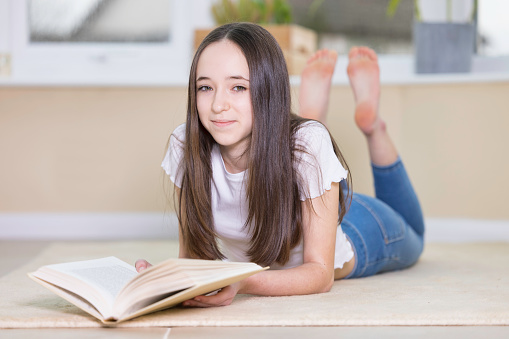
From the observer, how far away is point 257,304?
1.25m

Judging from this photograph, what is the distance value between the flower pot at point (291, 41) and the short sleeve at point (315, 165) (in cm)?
131

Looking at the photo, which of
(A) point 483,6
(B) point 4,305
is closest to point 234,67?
(B) point 4,305

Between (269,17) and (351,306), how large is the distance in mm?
1810

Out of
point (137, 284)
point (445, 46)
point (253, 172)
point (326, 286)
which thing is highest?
point (445, 46)

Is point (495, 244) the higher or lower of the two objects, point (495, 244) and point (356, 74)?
the lower


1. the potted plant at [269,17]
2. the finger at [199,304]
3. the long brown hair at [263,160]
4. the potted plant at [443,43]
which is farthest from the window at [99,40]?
the finger at [199,304]

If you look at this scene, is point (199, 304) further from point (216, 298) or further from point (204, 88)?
point (204, 88)

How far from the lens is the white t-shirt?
1.35 m

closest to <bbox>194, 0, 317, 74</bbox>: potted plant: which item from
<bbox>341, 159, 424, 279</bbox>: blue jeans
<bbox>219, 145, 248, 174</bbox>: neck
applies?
<bbox>341, 159, 424, 279</bbox>: blue jeans

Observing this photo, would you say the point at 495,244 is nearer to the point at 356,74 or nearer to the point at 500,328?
the point at 356,74

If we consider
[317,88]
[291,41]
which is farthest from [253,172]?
[291,41]

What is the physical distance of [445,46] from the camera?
8.54 feet

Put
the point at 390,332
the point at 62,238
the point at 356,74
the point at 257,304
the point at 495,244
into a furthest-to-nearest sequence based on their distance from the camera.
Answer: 1. the point at 62,238
2. the point at 495,244
3. the point at 356,74
4. the point at 257,304
5. the point at 390,332

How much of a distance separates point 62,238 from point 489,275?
5.47 feet
